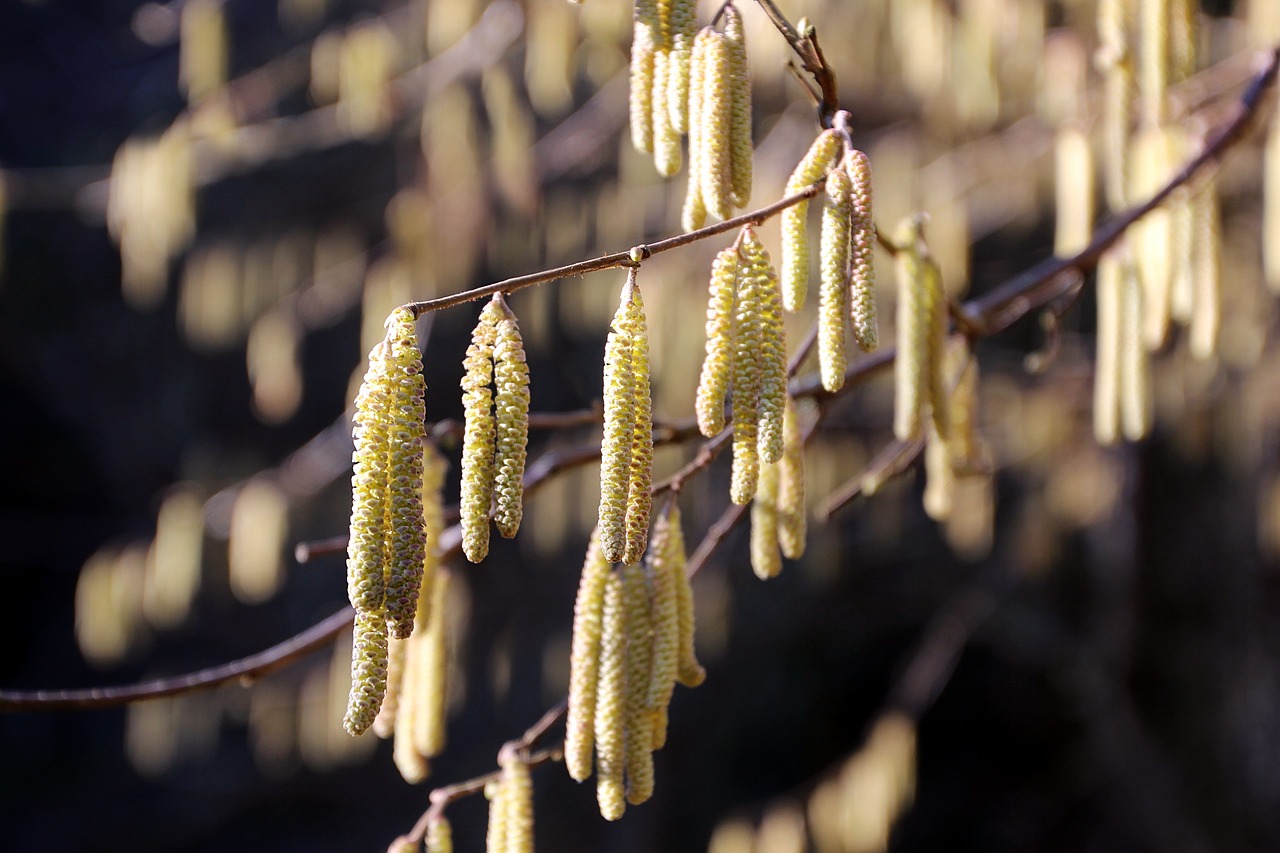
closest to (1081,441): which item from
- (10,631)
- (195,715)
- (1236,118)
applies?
(1236,118)

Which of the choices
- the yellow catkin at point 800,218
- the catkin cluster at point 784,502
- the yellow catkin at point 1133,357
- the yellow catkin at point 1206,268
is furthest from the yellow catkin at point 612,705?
the yellow catkin at point 1206,268

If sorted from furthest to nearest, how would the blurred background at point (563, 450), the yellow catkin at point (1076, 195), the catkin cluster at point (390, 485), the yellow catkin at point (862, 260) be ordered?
the blurred background at point (563, 450) → the yellow catkin at point (1076, 195) → the yellow catkin at point (862, 260) → the catkin cluster at point (390, 485)

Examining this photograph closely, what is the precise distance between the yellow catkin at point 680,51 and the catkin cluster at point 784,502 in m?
0.24

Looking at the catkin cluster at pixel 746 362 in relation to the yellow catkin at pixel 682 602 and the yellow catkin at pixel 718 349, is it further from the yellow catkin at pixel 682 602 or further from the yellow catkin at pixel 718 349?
the yellow catkin at pixel 682 602

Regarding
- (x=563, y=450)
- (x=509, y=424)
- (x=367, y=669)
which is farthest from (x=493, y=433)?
(x=563, y=450)

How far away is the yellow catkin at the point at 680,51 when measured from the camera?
2.32 ft

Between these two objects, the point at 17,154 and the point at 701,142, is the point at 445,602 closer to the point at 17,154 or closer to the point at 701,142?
the point at 701,142

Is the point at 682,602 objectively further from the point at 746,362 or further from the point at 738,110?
the point at 738,110

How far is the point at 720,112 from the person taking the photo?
0.69 meters

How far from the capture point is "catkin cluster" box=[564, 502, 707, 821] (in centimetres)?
72

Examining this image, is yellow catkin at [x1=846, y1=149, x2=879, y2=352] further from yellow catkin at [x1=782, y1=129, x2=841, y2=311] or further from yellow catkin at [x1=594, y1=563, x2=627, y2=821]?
yellow catkin at [x1=594, y1=563, x2=627, y2=821]

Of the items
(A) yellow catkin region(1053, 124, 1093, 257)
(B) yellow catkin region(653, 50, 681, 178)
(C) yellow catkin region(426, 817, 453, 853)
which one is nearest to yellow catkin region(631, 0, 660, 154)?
(B) yellow catkin region(653, 50, 681, 178)

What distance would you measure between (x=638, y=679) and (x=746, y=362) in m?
0.25

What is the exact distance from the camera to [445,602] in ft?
2.86
